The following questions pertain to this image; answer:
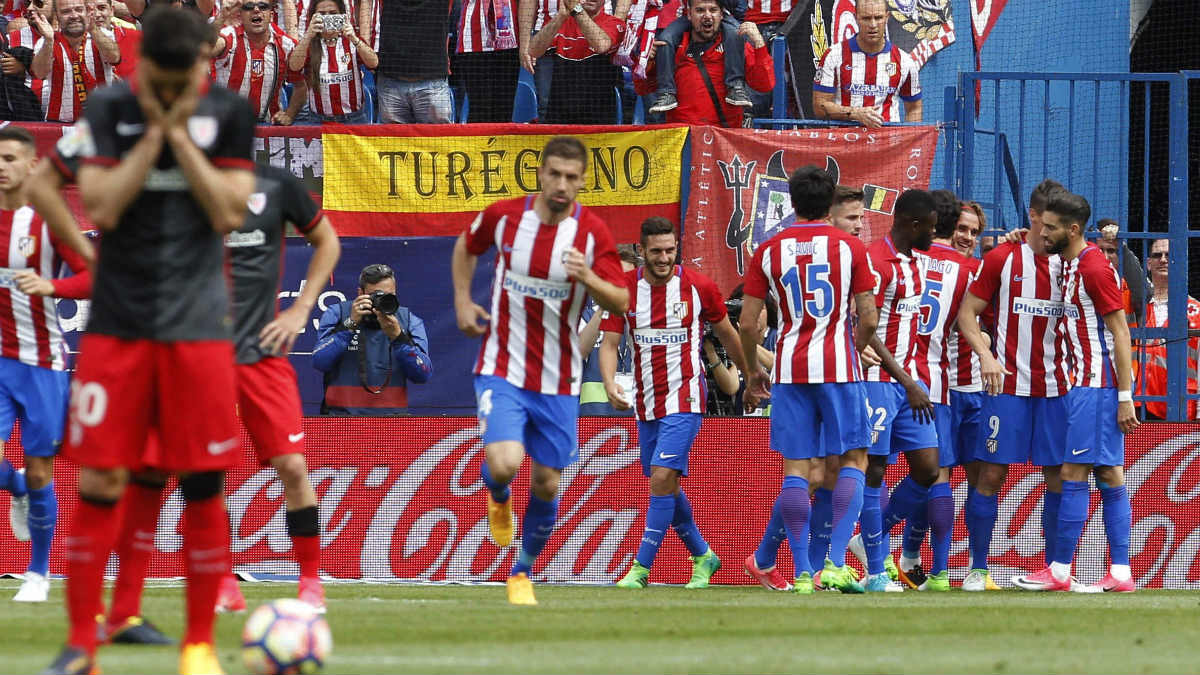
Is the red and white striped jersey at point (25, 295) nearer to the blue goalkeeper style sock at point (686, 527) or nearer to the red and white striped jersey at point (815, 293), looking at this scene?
the red and white striped jersey at point (815, 293)

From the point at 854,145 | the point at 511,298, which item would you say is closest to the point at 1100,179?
the point at 854,145

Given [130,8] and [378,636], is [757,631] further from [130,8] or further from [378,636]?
[130,8]

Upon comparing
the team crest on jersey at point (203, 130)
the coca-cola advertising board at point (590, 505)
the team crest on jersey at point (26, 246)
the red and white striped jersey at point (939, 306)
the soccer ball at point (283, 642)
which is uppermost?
the team crest on jersey at point (203, 130)

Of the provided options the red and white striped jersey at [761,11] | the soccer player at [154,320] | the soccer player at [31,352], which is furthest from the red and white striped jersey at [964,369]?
the soccer player at [154,320]

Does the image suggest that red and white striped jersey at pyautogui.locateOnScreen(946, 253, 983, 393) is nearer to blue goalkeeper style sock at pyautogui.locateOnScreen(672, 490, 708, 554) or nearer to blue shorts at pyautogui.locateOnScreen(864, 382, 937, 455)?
blue shorts at pyautogui.locateOnScreen(864, 382, 937, 455)

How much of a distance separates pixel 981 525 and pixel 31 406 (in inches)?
231

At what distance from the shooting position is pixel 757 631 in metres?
7.04

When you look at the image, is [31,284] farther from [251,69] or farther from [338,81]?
[338,81]

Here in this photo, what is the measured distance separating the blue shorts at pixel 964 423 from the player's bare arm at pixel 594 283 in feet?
12.5

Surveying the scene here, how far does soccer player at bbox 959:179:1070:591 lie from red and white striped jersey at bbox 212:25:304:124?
647 cm

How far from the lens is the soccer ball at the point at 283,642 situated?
16.5 feet

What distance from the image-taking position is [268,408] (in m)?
7.46

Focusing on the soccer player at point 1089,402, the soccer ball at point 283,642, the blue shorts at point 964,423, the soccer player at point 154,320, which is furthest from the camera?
the blue shorts at point 964,423

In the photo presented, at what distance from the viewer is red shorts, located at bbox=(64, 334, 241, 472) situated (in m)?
4.88
